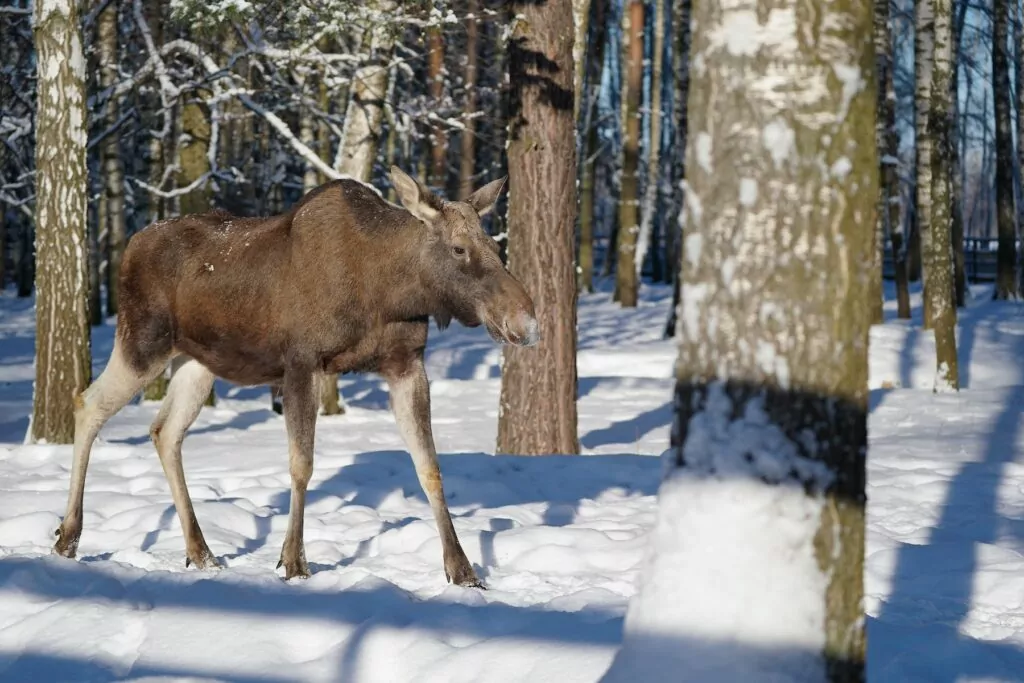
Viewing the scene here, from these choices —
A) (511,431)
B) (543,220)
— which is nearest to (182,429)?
(511,431)

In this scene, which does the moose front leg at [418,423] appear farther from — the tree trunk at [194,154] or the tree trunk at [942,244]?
the tree trunk at [942,244]

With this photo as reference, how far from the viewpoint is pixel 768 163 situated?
2.95 m

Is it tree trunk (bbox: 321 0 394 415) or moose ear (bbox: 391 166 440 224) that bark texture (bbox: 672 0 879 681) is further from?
tree trunk (bbox: 321 0 394 415)

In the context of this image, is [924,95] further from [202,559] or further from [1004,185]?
[202,559]

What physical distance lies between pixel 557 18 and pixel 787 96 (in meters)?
6.46

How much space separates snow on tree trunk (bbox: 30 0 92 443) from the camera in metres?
9.97

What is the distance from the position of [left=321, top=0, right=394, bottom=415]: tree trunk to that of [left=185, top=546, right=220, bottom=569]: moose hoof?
7.36m

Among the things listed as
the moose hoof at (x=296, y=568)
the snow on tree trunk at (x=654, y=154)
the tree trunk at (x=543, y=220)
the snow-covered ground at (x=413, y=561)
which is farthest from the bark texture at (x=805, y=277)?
the snow on tree trunk at (x=654, y=154)

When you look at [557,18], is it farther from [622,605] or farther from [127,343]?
[622,605]

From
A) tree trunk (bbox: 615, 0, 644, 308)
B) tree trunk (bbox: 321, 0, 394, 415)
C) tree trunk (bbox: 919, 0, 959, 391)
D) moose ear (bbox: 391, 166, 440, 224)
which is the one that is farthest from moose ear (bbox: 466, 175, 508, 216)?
tree trunk (bbox: 615, 0, 644, 308)

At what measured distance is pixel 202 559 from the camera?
234 inches

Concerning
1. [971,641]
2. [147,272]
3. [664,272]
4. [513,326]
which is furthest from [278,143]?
[664,272]

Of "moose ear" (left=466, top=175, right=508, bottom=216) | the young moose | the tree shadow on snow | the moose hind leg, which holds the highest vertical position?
"moose ear" (left=466, top=175, right=508, bottom=216)

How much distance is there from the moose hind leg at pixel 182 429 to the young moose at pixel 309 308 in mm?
12
